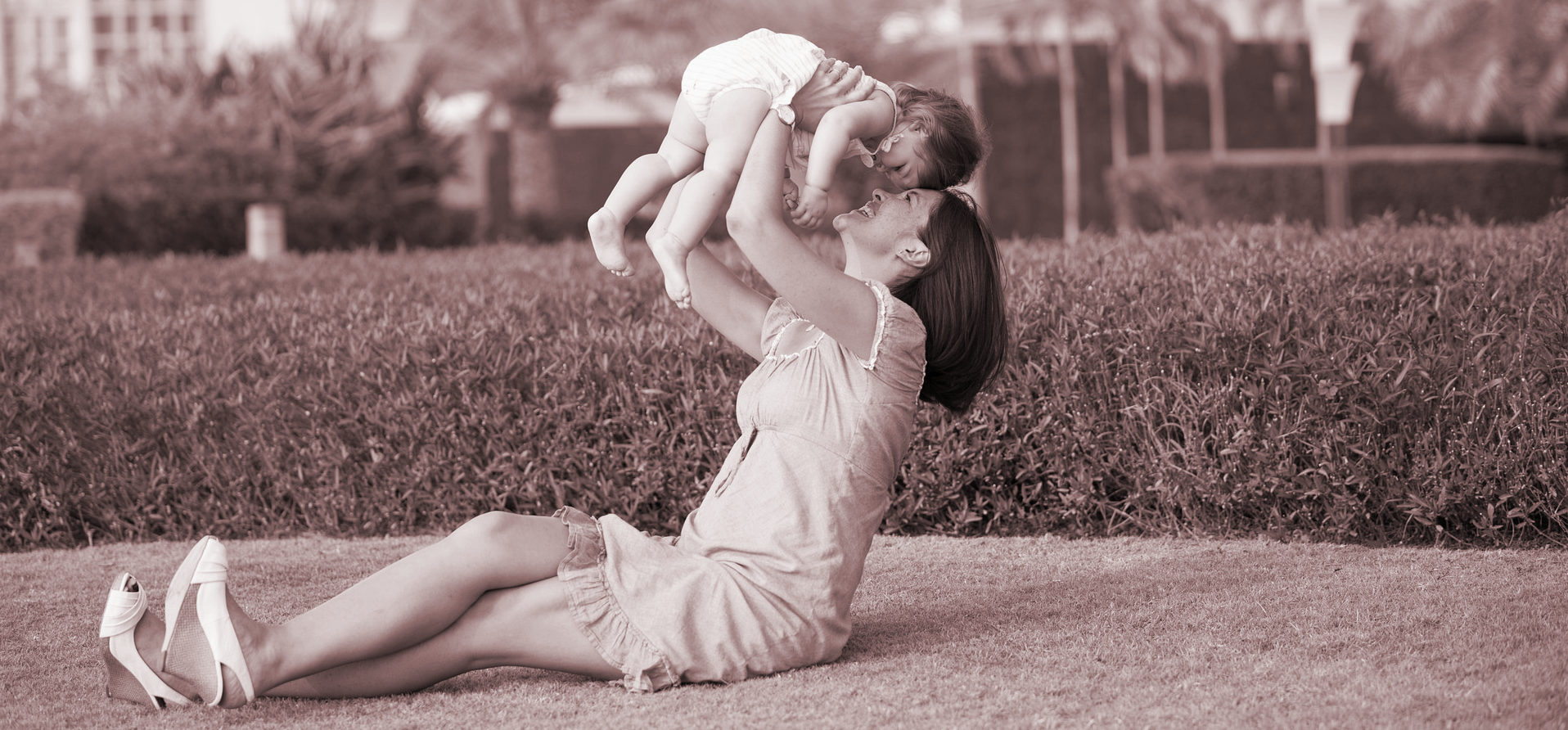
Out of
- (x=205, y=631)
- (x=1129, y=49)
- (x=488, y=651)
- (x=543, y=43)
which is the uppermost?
(x=1129, y=49)

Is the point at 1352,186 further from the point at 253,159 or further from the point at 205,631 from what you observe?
the point at 205,631

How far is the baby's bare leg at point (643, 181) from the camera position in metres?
3.31

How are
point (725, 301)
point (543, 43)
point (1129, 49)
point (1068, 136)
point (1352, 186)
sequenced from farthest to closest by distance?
point (1129, 49) < point (1068, 136) < point (1352, 186) < point (543, 43) < point (725, 301)

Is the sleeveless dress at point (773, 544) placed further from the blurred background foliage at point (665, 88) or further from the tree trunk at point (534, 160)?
the tree trunk at point (534, 160)

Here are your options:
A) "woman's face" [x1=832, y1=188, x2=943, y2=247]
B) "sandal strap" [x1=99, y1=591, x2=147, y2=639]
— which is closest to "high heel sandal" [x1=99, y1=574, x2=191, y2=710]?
"sandal strap" [x1=99, y1=591, x2=147, y2=639]

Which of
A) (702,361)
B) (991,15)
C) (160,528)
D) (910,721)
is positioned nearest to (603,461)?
(702,361)

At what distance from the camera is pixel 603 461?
16.2 ft

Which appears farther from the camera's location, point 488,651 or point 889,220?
point 889,220

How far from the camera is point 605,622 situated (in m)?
3.00

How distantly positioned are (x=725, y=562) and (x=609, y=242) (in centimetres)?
77

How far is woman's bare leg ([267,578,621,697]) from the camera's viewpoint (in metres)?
2.99

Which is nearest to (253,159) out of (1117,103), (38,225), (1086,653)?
(38,225)

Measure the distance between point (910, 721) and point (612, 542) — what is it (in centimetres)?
69

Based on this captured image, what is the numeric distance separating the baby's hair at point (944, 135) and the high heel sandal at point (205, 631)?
166 cm
